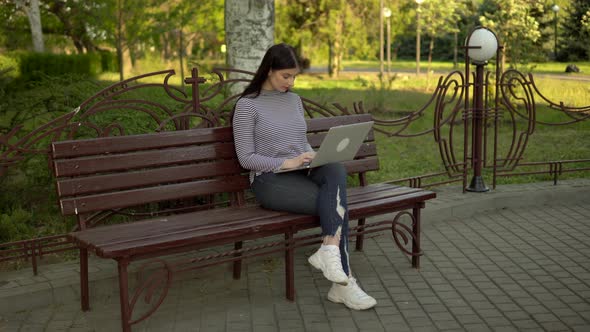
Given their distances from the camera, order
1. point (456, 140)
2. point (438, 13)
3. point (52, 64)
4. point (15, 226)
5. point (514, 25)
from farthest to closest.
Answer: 1. point (438, 13)
2. point (52, 64)
3. point (514, 25)
4. point (456, 140)
5. point (15, 226)

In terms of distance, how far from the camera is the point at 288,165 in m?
4.53

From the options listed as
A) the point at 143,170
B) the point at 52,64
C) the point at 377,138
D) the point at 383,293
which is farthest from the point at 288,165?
the point at 52,64

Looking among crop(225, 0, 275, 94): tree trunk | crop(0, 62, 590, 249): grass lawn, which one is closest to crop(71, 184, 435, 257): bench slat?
crop(0, 62, 590, 249): grass lawn

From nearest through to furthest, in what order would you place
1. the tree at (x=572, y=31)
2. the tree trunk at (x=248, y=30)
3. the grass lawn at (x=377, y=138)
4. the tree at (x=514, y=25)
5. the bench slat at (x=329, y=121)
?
the bench slat at (x=329, y=121), the grass lawn at (x=377, y=138), the tree trunk at (x=248, y=30), the tree at (x=514, y=25), the tree at (x=572, y=31)

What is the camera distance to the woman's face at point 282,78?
4617 mm

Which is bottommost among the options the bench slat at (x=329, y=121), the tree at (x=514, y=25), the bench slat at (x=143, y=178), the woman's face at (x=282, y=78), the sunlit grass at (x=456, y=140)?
the sunlit grass at (x=456, y=140)

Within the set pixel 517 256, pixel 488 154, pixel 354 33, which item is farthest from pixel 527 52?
pixel 354 33

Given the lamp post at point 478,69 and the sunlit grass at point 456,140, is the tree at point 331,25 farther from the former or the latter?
the lamp post at point 478,69

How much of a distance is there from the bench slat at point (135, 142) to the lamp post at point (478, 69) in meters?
2.77

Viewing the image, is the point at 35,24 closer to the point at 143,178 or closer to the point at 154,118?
the point at 154,118

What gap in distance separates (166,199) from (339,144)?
1.06 meters

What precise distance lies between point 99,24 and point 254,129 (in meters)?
19.0

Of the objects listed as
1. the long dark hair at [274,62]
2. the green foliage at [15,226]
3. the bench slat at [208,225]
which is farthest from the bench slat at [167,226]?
the green foliage at [15,226]

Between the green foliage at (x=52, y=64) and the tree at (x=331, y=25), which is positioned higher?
the tree at (x=331, y=25)
